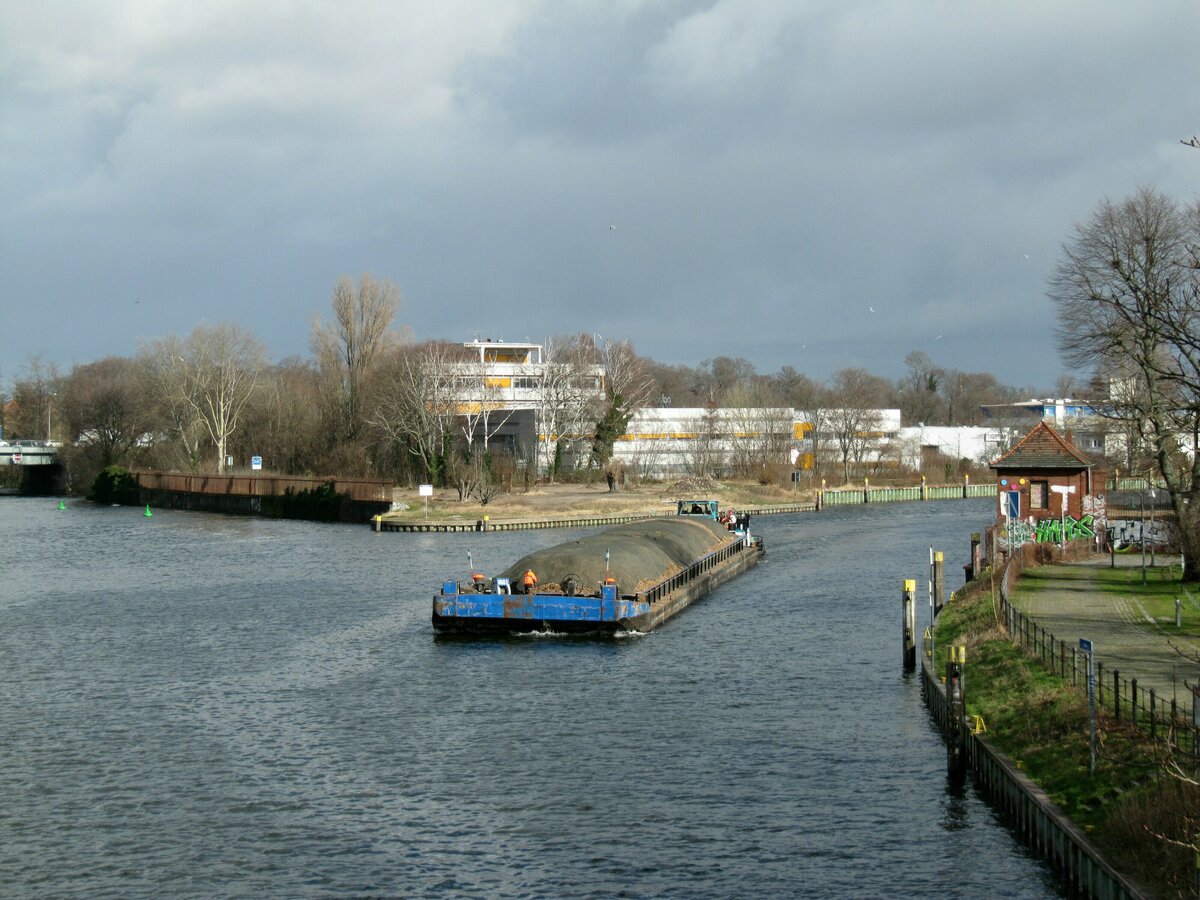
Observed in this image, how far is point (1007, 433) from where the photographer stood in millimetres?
140125

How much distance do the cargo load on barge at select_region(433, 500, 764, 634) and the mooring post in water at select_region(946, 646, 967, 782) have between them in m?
15.5

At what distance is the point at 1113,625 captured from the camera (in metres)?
32.0

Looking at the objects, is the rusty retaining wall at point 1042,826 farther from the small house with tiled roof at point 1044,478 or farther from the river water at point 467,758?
the small house with tiled roof at point 1044,478

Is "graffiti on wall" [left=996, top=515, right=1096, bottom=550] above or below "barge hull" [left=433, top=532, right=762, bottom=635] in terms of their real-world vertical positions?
above

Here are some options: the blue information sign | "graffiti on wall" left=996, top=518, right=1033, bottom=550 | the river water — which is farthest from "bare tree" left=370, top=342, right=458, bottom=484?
"graffiti on wall" left=996, top=518, right=1033, bottom=550

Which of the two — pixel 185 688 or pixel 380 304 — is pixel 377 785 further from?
pixel 380 304

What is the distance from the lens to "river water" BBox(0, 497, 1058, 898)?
762 inches

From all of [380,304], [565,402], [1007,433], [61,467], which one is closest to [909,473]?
[1007,433]

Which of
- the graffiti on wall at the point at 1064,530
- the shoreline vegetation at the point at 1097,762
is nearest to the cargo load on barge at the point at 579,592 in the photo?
the shoreline vegetation at the point at 1097,762

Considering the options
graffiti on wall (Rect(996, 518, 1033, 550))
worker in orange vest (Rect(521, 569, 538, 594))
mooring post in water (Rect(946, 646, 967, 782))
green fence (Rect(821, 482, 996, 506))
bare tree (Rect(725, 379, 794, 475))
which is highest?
bare tree (Rect(725, 379, 794, 475))

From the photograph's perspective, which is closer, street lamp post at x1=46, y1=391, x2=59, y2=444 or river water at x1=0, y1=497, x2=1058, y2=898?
river water at x1=0, y1=497, x2=1058, y2=898

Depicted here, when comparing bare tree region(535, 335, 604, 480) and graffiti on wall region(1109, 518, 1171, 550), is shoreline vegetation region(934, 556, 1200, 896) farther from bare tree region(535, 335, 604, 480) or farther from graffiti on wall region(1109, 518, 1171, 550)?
bare tree region(535, 335, 604, 480)

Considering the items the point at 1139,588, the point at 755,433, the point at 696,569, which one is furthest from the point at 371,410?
the point at 1139,588

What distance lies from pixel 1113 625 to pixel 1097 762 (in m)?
13.6
